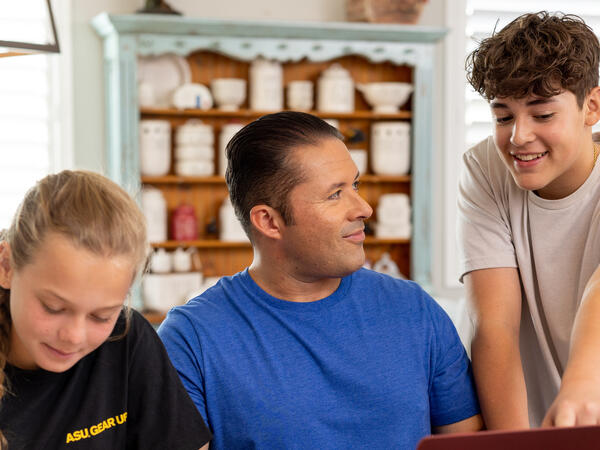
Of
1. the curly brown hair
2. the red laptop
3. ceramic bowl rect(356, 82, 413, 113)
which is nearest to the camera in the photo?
the red laptop

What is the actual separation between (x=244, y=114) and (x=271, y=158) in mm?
2439

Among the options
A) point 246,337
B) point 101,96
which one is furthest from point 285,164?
point 101,96

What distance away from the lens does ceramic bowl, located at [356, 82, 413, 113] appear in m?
4.06

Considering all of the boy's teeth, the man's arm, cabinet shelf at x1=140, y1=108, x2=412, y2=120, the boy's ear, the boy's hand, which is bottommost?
the man's arm

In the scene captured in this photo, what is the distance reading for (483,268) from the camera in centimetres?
158

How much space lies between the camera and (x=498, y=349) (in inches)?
59.7

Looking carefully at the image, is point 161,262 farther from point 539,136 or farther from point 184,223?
point 539,136

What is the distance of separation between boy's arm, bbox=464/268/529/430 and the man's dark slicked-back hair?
450 mm

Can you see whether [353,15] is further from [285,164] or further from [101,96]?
[285,164]

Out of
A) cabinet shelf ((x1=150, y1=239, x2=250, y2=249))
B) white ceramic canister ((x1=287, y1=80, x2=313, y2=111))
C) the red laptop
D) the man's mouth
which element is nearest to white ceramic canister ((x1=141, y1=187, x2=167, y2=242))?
cabinet shelf ((x1=150, y1=239, x2=250, y2=249))

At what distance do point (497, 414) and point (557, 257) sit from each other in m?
0.35

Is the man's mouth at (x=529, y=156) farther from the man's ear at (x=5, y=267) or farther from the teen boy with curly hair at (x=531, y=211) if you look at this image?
the man's ear at (x=5, y=267)

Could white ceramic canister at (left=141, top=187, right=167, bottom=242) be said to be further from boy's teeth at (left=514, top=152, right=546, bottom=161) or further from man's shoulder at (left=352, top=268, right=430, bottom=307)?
boy's teeth at (left=514, top=152, right=546, bottom=161)

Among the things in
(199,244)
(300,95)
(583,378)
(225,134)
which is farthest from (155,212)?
(583,378)
